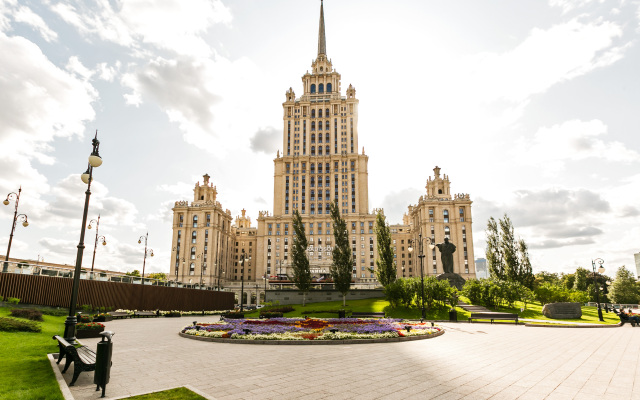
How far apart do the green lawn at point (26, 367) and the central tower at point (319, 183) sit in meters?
91.3

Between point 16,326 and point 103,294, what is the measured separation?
19.7 meters

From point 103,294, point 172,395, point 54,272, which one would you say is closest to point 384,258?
point 103,294

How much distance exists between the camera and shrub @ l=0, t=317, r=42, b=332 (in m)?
16.0

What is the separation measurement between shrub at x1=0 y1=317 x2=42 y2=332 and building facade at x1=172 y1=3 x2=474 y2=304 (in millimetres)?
85742

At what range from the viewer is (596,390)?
8.69 metres

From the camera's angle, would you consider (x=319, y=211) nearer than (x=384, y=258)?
No

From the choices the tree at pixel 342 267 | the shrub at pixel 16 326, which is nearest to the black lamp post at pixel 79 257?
the shrub at pixel 16 326

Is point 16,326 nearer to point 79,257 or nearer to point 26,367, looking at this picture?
point 79,257

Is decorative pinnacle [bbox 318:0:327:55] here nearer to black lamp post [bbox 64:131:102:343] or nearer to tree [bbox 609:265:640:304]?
tree [bbox 609:265:640:304]

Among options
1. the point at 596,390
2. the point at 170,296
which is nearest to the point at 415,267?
the point at 170,296

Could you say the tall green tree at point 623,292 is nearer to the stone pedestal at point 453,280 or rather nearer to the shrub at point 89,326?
the stone pedestal at point 453,280

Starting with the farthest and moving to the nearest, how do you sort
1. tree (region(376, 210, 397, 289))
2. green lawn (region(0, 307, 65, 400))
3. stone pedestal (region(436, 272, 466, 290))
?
tree (region(376, 210, 397, 289)) < stone pedestal (region(436, 272, 466, 290)) < green lawn (region(0, 307, 65, 400))

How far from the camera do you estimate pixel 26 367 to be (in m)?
10.3

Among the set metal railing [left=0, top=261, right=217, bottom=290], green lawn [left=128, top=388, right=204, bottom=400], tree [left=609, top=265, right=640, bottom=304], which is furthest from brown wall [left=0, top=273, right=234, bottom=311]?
tree [left=609, top=265, right=640, bottom=304]
